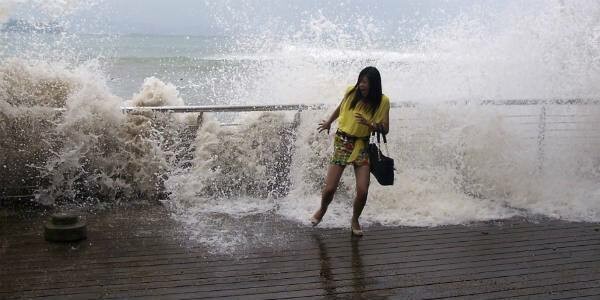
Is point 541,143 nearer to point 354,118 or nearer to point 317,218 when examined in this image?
point 354,118

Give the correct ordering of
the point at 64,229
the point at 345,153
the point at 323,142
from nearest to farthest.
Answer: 1. the point at 64,229
2. the point at 345,153
3. the point at 323,142

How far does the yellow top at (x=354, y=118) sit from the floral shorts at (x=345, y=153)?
31mm

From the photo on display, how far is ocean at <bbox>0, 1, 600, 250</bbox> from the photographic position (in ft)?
18.4

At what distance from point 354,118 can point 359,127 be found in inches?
3.5

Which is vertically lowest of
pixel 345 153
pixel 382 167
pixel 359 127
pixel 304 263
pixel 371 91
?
pixel 304 263

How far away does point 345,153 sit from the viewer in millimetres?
4816

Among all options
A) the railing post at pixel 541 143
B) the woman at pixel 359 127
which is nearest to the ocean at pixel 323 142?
the railing post at pixel 541 143

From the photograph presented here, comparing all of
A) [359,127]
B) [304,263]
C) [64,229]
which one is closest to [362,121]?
[359,127]

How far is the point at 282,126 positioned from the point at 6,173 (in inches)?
119

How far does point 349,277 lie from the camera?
3.99m

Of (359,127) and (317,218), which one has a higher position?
(359,127)

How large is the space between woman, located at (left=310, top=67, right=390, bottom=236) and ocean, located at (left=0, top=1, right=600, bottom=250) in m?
0.58

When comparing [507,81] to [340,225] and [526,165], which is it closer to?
[526,165]

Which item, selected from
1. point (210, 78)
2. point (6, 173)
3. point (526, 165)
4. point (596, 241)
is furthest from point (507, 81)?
point (210, 78)
